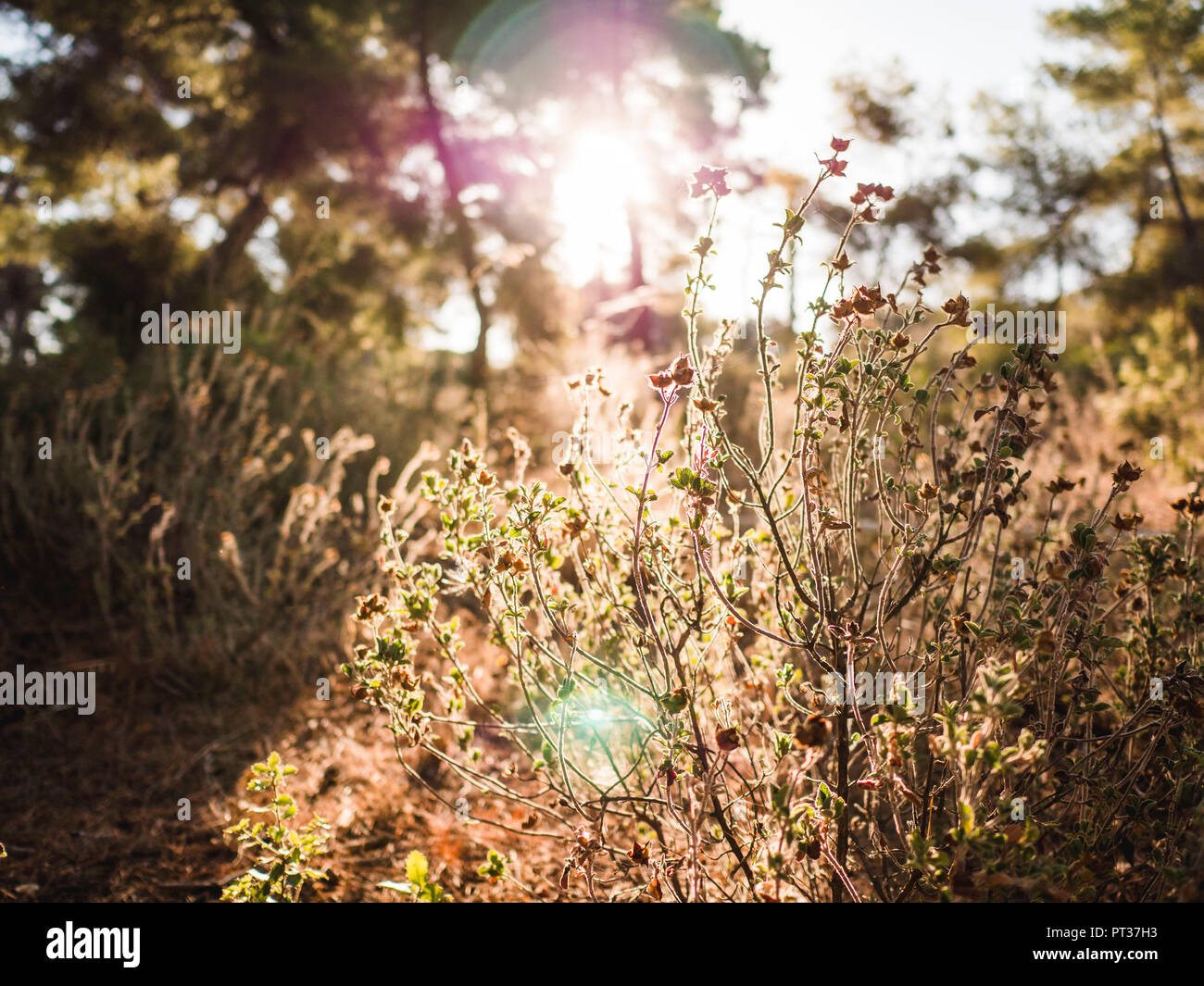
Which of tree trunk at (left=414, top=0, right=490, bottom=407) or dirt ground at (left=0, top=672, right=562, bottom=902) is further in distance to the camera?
tree trunk at (left=414, top=0, right=490, bottom=407)

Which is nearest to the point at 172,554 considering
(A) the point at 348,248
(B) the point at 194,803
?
(B) the point at 194,803

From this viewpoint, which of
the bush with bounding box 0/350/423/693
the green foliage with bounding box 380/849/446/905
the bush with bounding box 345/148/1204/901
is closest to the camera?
the green foliage with bounding box 380/849/446/905

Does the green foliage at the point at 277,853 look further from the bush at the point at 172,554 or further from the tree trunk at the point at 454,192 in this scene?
the tree trunk at the point at 454,192

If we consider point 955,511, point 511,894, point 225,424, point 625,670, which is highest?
point 225,424

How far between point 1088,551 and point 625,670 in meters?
1.04

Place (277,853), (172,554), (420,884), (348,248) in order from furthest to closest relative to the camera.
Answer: (348,248) → (172,554) → (277,853) → (420,884)

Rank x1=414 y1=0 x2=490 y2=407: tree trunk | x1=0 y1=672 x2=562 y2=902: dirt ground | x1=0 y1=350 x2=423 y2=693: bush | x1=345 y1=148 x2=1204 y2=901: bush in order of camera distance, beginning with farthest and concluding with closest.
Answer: x1=414 y1=0 x2=490 y2=407: tree trunk < x1=0 y1=350 x2=423 y2=693: bush < x1=0 y1=672 x2=562 y2=902: dirt ground < x1=345 y1=148 x2=1204 y2=901: bush

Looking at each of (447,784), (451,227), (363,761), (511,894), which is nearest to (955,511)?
(511,894)

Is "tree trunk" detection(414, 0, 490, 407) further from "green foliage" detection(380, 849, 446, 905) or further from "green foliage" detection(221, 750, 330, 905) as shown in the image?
"green foliage" detection(380, 849, 446, 905)

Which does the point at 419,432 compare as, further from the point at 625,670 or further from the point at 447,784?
the point at 625,670

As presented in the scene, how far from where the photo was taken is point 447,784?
2.49 m

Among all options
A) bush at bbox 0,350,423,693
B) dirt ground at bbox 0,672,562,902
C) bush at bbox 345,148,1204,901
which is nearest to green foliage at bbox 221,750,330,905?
bush at bbox 345,148,1204,901

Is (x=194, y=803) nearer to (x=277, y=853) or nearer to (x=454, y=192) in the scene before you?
(x=277, y=853)

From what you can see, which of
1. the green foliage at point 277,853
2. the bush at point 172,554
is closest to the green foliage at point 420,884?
the green foliage at point 277,853
